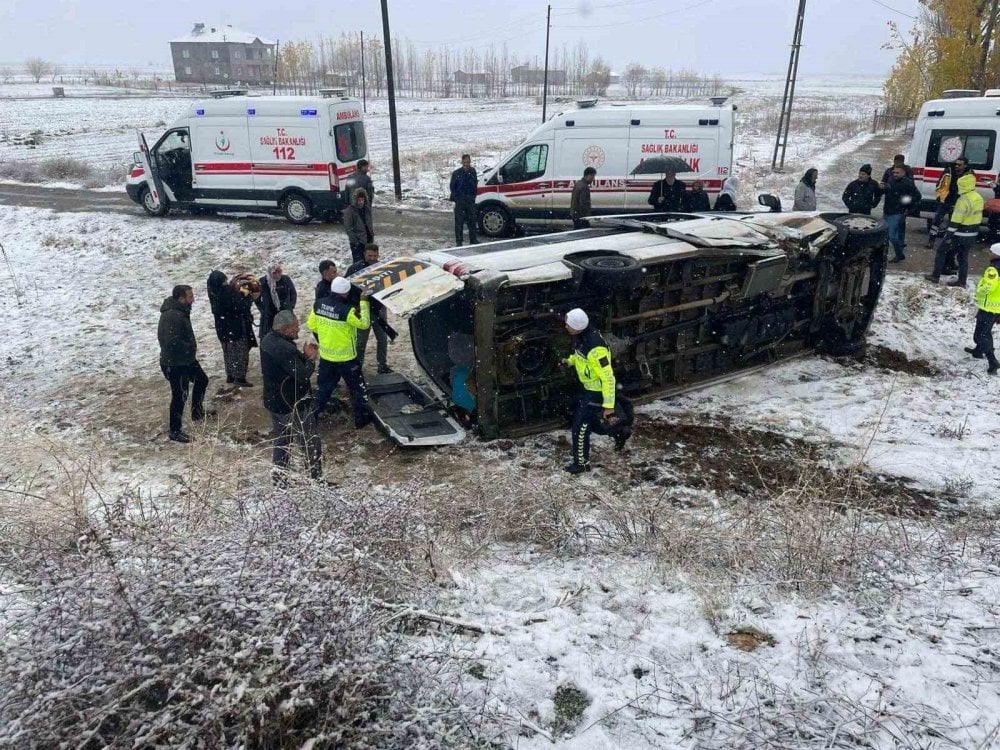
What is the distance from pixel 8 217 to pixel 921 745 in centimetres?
1958

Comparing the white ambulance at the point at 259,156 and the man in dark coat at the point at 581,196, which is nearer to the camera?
the man in dark coat at the point at 581,196

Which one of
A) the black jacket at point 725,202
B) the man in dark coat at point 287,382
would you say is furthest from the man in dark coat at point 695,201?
the man in dark coat at point 287,382

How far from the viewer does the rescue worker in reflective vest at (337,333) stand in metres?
6.62

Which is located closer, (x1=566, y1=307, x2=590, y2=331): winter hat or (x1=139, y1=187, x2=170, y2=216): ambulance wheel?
(x1=566, y1=307, x2=590, y2=331): winter hat

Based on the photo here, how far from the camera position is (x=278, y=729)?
9.10 feet

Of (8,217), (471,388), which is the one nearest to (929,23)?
(471,388)

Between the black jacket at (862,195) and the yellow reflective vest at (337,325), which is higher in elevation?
the black jacket at (862,195)

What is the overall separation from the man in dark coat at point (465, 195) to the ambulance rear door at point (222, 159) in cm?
495

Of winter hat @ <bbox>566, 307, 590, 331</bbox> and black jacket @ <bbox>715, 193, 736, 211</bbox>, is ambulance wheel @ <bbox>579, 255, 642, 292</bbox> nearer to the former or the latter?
winter hat @ <bbox>566, 307, 590, 331</bbox>

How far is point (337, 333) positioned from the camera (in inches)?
263

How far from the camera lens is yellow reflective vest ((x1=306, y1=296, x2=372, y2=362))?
663 centimetres

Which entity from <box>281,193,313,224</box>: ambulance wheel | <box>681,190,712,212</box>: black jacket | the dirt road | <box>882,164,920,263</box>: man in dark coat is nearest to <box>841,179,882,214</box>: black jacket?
<box>882,164,920,263</box>: man in dark coat

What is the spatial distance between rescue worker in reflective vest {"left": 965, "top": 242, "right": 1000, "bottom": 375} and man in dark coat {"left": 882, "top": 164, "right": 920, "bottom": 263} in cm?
328

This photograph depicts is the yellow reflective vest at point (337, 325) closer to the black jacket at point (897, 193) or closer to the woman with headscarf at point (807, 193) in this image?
the woman with headscarf at point (807, 193)
